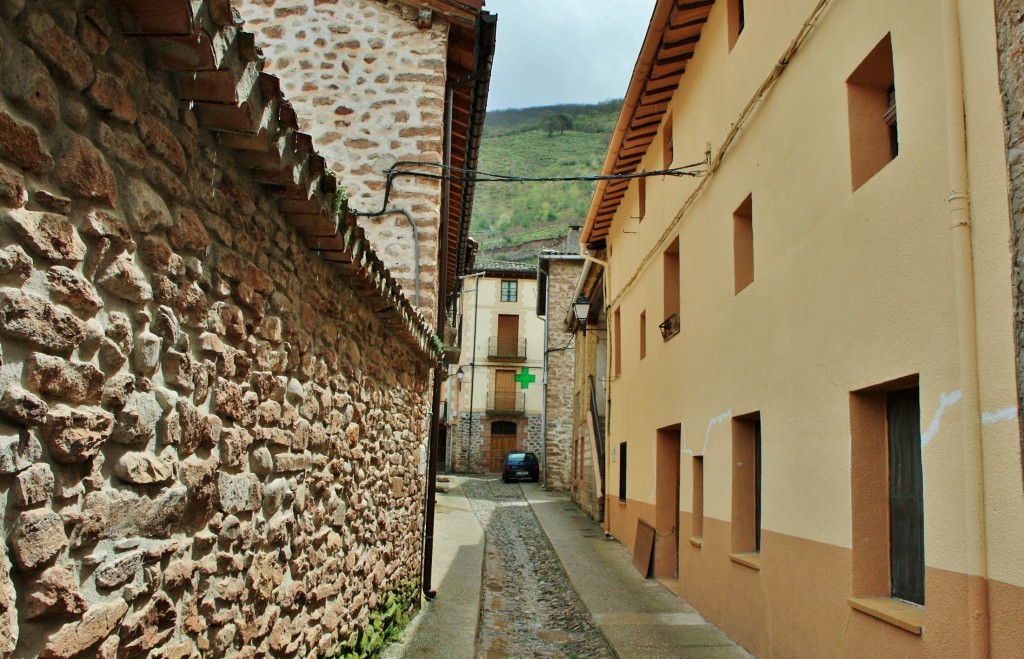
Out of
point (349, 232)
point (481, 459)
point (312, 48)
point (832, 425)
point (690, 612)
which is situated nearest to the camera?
point (349, 232)

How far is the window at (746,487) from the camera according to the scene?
6.87 meters

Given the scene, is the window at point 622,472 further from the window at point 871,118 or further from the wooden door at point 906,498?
the window at point 871,118

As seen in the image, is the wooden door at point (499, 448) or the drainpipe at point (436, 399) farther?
the wooden door at point (499, 448)

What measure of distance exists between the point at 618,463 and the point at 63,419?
11.9 metres

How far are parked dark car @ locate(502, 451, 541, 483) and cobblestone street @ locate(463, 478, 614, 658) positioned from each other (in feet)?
39.4

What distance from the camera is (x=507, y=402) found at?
34.5 metres

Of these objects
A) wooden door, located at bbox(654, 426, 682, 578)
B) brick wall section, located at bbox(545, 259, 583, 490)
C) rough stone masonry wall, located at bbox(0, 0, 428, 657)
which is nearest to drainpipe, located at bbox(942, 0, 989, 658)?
rough stone masonry wall, located at bbox(0, 0, 428, 657)

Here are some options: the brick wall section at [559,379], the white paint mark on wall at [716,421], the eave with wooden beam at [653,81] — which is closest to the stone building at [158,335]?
the white paint mark on wall at [716,421]

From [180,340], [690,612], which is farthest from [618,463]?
[180,340]

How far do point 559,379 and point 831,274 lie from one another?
2095 cm

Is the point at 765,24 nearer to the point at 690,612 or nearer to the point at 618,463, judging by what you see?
the point at 690,612

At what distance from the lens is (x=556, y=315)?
24578mm

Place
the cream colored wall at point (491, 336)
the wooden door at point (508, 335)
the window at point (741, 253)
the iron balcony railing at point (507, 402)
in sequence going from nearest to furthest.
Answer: the window at point (741, 253) → the iron balcony railing at point (507, 402) → the cream colored wall at point (491, 336) → the wooden door at point (508, 335)

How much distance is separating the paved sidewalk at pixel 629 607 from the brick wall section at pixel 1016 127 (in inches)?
153
